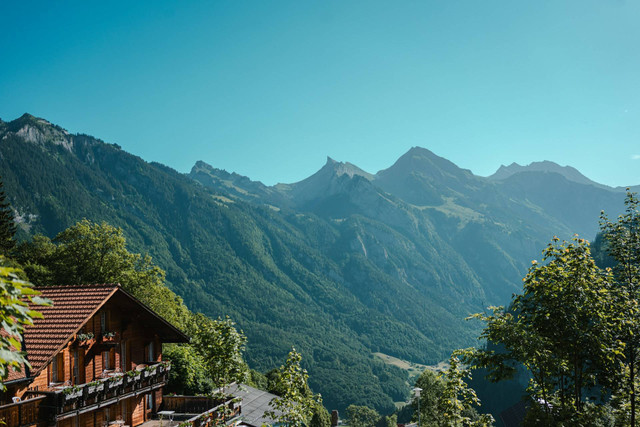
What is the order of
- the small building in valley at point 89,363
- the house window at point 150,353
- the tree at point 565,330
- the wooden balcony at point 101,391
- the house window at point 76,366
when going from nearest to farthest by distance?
the tree at point 565,330, the small building in valley at point 89,363, the wooden balcony at point 101,391, the house window at point 76,366, the house window at point 150,353

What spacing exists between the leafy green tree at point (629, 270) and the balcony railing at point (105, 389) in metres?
20.2

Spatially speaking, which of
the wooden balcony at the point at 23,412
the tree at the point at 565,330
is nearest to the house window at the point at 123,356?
the wooden balcony at the point at 23,412

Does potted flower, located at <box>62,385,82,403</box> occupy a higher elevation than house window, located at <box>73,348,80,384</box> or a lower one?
lower

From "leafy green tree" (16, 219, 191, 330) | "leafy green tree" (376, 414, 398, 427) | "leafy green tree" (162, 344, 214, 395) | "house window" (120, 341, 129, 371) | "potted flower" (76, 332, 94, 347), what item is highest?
"leafy green tree" (16, 219, 191, 330)

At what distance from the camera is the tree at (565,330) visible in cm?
1182

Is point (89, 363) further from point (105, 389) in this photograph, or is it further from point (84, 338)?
point (105, 389)

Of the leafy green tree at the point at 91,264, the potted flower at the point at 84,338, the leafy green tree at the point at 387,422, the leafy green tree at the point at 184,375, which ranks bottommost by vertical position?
the leafy green tree at the point at 387,422

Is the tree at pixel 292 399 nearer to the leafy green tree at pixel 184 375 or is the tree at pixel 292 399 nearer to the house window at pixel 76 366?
the house window at pixel 76 366

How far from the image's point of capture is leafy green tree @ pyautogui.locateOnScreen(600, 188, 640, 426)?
1219 cm

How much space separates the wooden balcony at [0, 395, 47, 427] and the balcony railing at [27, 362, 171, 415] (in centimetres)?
43

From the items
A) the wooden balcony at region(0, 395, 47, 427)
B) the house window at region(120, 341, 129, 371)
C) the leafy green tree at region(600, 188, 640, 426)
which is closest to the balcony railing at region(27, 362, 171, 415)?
the wooden balcony at region(0, 395, 47, 427)

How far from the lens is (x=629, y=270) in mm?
13430

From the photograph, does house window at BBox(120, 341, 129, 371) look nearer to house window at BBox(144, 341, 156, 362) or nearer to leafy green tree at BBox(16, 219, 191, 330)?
house window at BBox(144, 341, 156, 362)

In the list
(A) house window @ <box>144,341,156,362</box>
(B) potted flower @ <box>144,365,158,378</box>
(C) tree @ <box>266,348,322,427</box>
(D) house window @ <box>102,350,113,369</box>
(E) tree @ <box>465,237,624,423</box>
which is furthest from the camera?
(A) house window @ <box>144,341,156,362</box>
